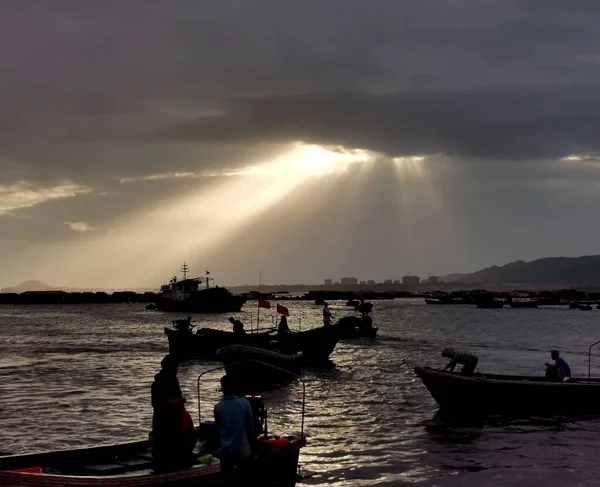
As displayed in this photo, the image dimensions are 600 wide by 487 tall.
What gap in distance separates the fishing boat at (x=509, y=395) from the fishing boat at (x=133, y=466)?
11.1 meters

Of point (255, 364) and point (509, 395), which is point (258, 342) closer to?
point (255, 364)

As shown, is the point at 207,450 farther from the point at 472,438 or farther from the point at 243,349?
the point at 243,349

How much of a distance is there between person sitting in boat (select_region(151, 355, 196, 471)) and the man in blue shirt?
1.74 metres

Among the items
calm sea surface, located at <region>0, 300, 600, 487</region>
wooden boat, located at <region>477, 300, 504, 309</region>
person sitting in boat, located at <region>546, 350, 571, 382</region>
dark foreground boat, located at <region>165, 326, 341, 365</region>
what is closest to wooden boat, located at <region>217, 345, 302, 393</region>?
calm sea surface, located at <region>0, 300, 600, 487</region>

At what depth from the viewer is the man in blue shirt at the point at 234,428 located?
1065 cm

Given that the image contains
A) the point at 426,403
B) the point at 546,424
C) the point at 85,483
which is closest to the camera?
the point at 85,483

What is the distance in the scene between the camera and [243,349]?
30.5m

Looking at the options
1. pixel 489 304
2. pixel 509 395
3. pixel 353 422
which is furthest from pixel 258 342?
pixel 489 304

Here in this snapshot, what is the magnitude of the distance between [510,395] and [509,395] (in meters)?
0.03

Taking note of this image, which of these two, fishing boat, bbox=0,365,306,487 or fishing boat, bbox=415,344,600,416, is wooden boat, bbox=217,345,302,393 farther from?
fishing boat, bbox=0,365,306,487

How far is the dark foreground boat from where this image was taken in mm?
36688

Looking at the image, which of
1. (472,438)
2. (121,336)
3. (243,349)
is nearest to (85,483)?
(472,438)

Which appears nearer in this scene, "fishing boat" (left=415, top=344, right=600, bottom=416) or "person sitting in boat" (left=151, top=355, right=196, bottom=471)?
"person sitting in boat" (left=151, top=355, right=196, bottom=471)

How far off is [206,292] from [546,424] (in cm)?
9530
